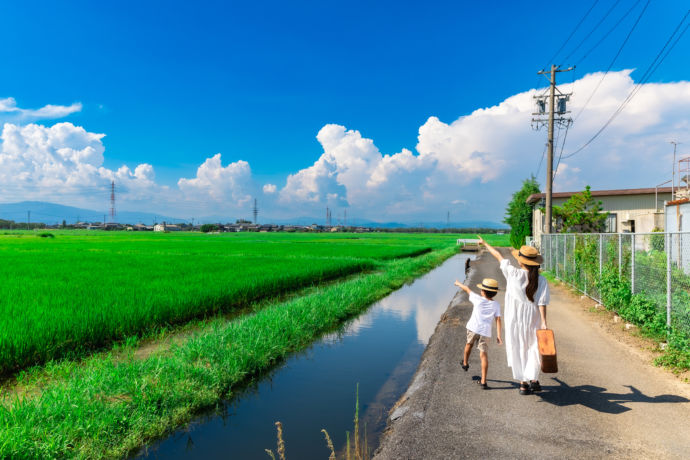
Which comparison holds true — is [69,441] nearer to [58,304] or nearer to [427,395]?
[427,395]

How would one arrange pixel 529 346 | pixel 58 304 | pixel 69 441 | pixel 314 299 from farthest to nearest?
pixel 314 299, pixel 58 304, pixel 529 346, pixel 69 441

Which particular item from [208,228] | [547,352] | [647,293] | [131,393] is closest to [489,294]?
[547,352]

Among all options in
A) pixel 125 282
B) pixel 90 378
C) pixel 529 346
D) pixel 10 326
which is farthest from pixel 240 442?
pixel 125 282

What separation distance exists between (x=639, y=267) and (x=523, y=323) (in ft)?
16.5

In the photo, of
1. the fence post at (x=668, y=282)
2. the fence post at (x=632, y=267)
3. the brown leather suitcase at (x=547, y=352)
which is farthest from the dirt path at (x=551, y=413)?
the fence post at (x=632, y=267)

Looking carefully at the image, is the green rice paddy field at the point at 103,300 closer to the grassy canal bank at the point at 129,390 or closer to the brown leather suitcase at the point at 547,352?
the grassy canal bank at the point at 129,390

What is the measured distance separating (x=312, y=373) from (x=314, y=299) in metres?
4.64

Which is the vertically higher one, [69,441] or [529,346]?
[529,346]

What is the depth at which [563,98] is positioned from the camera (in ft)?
64.7

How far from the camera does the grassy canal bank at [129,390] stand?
11.5 feet

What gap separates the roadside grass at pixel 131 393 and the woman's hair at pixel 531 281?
3.87m

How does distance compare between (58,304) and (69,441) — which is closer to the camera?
(69,441)

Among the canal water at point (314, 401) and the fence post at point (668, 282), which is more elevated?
the fence post at point (668, 282)

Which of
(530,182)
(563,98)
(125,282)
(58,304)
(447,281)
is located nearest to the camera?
(58,304)
